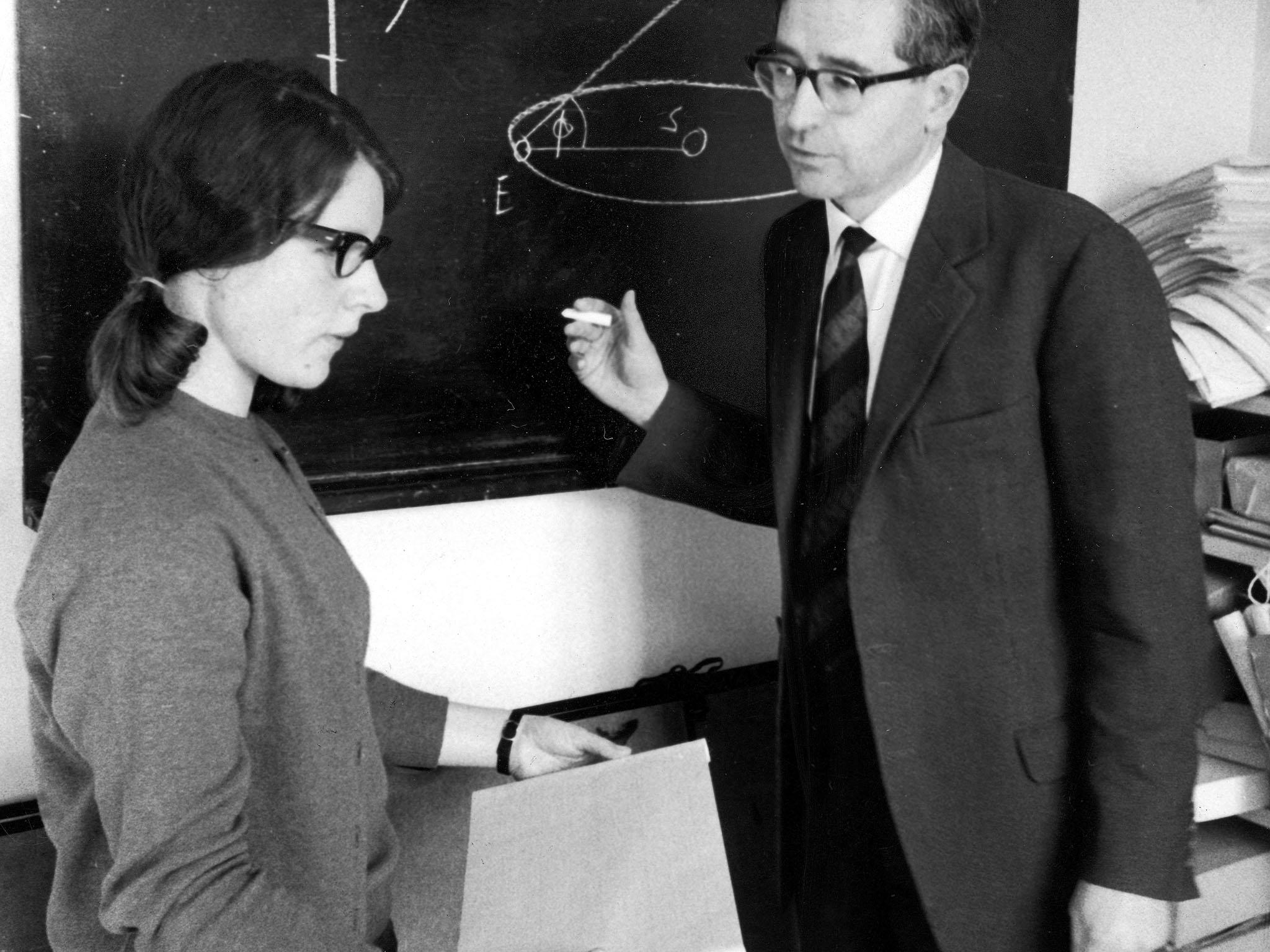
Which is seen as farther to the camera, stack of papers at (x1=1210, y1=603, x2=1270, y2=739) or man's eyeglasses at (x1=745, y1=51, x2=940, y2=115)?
stack of papers at (x1=1210, y1=603, x2=1270, y2=739)

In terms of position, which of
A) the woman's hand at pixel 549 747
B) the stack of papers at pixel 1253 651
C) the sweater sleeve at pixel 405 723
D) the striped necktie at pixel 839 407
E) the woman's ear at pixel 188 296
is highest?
the woman's ear at pixel 188 296

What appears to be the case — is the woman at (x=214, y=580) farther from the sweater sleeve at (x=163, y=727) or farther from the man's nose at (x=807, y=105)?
the man's nose at (x=807, y=105)

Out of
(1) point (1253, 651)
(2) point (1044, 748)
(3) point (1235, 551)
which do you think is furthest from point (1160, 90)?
(2) point (1044, 748)

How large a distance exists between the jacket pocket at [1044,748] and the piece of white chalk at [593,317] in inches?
26.5

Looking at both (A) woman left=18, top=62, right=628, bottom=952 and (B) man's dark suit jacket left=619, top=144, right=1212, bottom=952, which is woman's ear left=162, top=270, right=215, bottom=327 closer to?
(A) woman left=18, top=62, right=628, bottom=952

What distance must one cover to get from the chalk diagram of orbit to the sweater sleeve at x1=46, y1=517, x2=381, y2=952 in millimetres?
768

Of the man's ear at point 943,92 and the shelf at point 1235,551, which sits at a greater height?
the man's ear at point 943,92

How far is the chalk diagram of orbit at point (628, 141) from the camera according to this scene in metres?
1.41

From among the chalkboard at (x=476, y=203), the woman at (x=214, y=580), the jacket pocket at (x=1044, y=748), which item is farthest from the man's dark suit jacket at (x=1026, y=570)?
the woman at (x=214, y=580)

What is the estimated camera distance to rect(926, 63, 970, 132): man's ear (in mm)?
1103

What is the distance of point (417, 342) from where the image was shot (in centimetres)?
140

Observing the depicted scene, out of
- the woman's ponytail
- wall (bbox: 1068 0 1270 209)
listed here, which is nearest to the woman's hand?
the woman's ponytail

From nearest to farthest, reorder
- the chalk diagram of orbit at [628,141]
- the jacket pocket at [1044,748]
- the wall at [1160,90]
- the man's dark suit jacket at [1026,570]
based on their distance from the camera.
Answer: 1. the man's dark suit jacket at [1026,570]
2. the jacket pocket at [1044,748]
3. the chalk diagram of orbit at [628,141]
4. the wall at [1160,90]

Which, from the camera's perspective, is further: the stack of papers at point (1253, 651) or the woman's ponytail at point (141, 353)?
the stack of papers at point (1253, 651)
